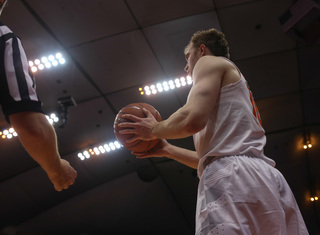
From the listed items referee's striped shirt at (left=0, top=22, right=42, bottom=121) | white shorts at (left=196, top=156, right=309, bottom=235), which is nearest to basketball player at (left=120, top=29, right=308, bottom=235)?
white shorts at (left=196, top=156, right=309, bottom=235)

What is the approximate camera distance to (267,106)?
764cm

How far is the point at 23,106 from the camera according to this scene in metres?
1.52

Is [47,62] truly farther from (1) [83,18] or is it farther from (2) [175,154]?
(2) [175,154]

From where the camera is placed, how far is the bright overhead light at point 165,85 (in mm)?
6832

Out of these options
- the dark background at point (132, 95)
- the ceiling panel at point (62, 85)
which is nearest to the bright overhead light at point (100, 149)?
the dark background at point (132, 95)

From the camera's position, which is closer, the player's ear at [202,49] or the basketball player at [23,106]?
the basketball player at [23,106]

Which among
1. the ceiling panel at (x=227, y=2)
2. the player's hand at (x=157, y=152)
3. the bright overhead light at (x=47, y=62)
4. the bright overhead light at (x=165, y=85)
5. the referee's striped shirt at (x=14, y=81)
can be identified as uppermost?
the ceiling panel at (x=227, y=2)

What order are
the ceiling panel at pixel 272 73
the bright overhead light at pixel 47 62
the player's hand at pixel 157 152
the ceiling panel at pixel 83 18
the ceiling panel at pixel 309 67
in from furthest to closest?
the ceiling panel at pixel 272 73 → the ceiling panel at pixel 309 67 → the bright overhead light at pixel 47 62 → the ceiling panel at pixel 83 18 → the player's hand at pixel 157 152

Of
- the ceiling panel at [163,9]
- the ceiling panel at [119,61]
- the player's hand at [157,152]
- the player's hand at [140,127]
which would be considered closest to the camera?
the player's hand at [140,127]

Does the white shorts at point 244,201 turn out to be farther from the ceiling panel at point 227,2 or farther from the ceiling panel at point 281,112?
the ceiling panel at point 281,112

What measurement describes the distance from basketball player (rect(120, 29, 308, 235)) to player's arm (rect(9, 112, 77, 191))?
1.87ft

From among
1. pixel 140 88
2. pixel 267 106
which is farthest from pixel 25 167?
pixel 267 106

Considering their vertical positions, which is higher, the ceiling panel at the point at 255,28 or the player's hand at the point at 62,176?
the ceiling panel at the point at 255,28

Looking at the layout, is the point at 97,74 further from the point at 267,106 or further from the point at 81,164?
the point at 267,106
